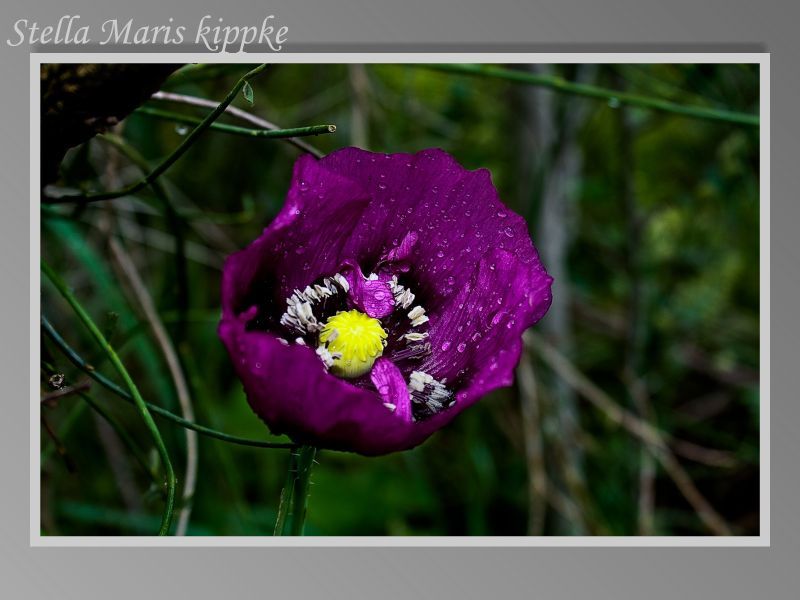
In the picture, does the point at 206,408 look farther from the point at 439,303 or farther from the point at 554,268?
the point at 554,268

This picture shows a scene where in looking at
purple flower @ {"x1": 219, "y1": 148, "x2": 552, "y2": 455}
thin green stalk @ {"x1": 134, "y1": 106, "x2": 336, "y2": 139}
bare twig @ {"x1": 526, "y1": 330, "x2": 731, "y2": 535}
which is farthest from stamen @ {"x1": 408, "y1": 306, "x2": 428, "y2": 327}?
bare twig @ {"x1": 526, "y1": 330, "x2": 731, "y2": 535}

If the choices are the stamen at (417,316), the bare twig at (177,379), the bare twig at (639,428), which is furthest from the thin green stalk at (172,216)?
the bare twig at (639,428)

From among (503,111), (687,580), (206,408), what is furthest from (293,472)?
(503,111)

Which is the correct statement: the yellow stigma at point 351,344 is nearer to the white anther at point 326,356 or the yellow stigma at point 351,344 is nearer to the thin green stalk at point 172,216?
the white anther at point 326,356

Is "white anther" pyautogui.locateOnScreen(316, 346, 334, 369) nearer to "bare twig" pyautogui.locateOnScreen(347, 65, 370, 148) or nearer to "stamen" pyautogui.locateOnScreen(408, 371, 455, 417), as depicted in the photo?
"stamen" pyautogui.locateOnScreen(408, 371, 455, 417)

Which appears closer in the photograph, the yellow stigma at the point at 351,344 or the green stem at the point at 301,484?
the green stem at the point at 301,484

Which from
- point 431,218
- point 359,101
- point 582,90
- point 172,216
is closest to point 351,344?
point 431,218
